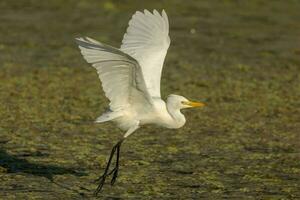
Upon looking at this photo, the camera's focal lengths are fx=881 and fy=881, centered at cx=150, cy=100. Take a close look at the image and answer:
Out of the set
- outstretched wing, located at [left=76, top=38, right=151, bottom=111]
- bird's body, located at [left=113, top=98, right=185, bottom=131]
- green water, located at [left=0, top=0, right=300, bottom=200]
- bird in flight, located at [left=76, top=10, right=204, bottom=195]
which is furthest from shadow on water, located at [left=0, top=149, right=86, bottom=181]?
outstretched wing, located at [left=76, top=38, right=151, bottom=111]

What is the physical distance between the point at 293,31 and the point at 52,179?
795 cm

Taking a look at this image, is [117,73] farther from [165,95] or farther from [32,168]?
[165,95]

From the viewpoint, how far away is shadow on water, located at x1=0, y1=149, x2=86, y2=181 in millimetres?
6918

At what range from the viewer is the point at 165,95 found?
9898 mm

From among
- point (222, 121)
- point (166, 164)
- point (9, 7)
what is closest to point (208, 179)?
point (166, 164)

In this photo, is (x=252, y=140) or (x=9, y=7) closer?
(x=252, y=140)

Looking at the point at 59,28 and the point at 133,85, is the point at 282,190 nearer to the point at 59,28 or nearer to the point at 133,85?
the point at 133,85

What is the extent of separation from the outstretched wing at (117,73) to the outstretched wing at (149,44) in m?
0.45

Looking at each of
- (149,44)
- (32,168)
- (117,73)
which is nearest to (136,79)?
(117,73)

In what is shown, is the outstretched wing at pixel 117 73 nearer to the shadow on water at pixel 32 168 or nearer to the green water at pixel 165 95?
the green water at pixel 165 95

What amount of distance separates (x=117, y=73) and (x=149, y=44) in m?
1.07

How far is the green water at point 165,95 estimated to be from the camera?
22.3ft

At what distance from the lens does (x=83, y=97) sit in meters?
9.65

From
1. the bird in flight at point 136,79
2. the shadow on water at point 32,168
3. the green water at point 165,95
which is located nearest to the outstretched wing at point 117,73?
the bird in flight at point 136,79
